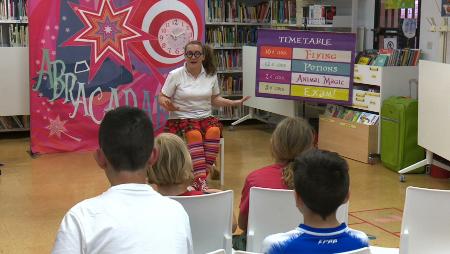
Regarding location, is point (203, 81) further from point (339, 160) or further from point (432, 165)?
Result: point (339, 160)

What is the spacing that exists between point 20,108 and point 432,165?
4.55m

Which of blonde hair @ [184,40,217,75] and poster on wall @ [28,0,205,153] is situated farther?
poster on wall @ [28,0,205,153]

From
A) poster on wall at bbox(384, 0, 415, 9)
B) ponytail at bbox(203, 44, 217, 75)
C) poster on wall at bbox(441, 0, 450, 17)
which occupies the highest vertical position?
poster on wall at bbox(384, 0, 415, 9)

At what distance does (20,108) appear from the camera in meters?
7.37

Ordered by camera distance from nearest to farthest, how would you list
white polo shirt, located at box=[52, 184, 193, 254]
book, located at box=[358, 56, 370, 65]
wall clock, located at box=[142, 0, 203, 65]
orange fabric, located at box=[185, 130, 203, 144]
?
white polo shirt, located at box=[52, 184, 193, 254] < orange fabric, located at box=[185, 130, 203, 144] < book, located at box=[358, 56, 370, 65] < wall clock, located at box=[142, 0, 203, 65]

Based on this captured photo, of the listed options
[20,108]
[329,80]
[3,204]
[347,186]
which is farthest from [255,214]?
[20,108]

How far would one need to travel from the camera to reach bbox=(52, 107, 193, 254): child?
1.56 m

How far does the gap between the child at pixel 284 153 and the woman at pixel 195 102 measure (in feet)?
7.85

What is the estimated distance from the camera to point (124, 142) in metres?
1.67

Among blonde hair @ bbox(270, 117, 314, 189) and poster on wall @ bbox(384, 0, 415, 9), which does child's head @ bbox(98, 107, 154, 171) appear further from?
poster on wall @ bbox(384, 0, 415, 9)

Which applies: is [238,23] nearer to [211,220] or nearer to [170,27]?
[170,27]

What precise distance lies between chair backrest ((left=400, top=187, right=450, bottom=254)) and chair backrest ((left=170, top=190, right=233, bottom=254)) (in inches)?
29.3

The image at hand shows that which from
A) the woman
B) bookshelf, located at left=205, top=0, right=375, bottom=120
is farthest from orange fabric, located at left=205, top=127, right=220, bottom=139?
bookshelf, located at left=205, top=0, right=375, bottom=120

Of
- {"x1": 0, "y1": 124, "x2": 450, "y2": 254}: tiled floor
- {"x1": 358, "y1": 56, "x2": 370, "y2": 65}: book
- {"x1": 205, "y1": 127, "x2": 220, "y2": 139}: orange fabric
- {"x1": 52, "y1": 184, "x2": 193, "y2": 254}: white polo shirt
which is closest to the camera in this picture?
{"x1": 52, "y1": 184, "x2": 193, "y2": 254}: white polo shirt
